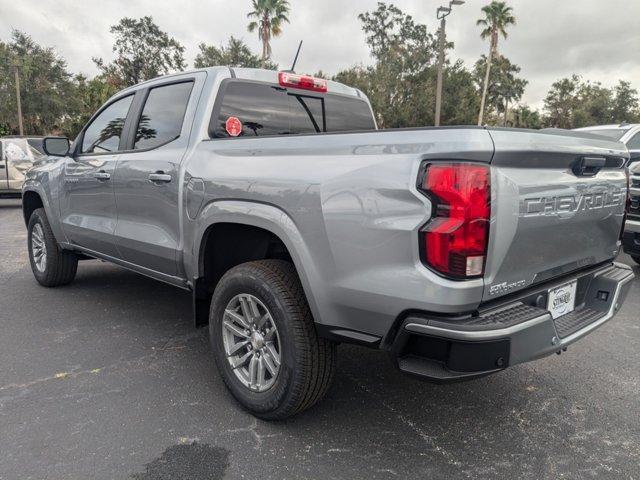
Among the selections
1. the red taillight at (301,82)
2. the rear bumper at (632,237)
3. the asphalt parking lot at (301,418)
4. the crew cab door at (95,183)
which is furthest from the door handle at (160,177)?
the rear bumper at (632,237)

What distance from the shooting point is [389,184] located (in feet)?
6.49

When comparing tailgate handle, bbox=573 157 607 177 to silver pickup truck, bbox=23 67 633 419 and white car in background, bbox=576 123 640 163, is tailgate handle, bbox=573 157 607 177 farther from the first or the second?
white car in background, bbox=576 123 640 163

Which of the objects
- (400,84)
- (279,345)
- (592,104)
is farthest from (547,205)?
(592,104)

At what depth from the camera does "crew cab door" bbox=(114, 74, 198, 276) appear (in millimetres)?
3160

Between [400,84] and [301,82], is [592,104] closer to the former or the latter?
[400,84]

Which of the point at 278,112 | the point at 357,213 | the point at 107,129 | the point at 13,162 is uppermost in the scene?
the point at 278,112

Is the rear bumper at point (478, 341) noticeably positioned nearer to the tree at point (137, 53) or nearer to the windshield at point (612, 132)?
the windshield at point (612, 132)

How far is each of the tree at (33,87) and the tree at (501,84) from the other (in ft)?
105

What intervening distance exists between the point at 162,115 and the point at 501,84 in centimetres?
4838

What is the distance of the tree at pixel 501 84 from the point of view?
42656mm

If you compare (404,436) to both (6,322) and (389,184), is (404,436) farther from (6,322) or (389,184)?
(6,322)

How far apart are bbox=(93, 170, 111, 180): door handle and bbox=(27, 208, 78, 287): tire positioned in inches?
53.7

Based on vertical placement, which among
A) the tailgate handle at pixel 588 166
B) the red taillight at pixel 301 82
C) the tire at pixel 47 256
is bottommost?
the tire at pixel 47 256

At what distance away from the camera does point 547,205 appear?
212cm
